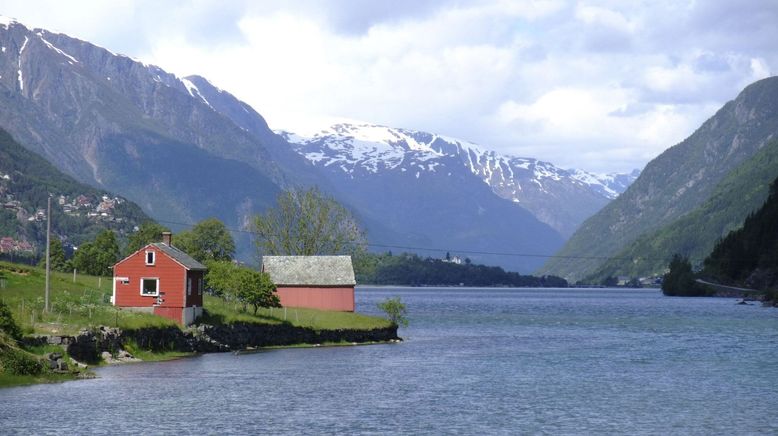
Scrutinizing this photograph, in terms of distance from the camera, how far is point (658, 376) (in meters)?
82.4

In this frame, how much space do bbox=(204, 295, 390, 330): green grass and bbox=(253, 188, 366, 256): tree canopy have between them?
4435cm

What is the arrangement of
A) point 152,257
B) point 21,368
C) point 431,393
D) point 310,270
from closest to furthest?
point 21,368
point 431,393
point 152,257
point 310,270

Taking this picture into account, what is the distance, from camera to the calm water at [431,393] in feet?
189

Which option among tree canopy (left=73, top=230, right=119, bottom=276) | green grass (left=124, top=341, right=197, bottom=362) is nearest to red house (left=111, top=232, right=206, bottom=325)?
green grass (left=124, top=341, right=197, bottom=362)

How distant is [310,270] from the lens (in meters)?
127

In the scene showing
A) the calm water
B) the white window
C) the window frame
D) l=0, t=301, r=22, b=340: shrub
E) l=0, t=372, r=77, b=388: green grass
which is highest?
the window frame

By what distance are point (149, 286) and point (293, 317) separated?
16.7 meters

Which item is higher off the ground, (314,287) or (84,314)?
(314,287)

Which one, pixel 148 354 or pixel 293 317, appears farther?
pixel 293 317

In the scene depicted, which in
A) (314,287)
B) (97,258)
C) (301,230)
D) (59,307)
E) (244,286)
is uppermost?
(301,230)

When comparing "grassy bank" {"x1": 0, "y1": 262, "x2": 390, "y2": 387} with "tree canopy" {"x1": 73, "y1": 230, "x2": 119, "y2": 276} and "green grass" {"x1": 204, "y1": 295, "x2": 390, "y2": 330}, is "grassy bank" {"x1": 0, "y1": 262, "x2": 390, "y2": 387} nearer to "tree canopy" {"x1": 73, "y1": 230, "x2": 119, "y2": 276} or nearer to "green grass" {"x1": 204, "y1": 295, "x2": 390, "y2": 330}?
"green grass" {"x1": 204, "y1": 295, "x2": 390, "y2": 330}

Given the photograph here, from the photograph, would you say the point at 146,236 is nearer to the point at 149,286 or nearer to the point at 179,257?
the point at 179,257

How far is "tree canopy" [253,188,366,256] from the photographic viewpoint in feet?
536

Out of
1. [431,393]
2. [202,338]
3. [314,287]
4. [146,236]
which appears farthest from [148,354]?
[146,236]
